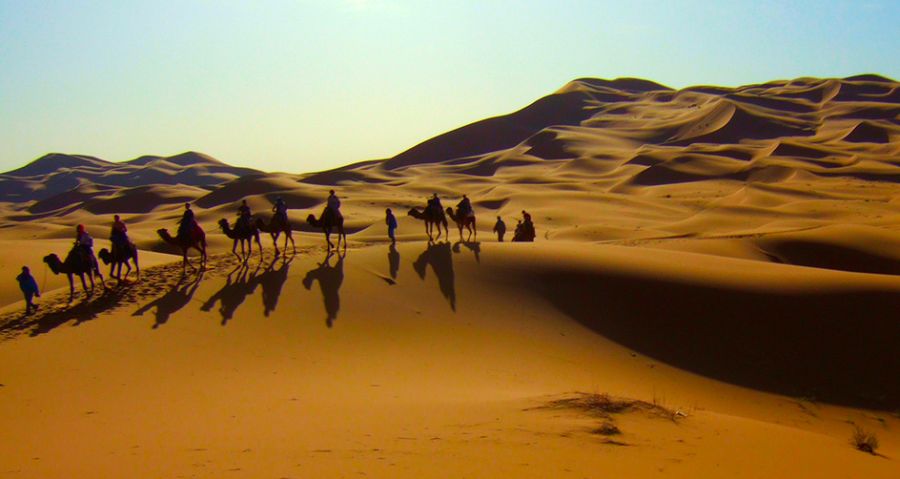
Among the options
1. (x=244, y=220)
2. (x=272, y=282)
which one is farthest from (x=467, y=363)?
(x=244, y=220)

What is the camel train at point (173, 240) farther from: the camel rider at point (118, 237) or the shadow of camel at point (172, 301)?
the shadow of camel at point (172, 301)

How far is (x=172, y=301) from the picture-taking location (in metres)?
14.1

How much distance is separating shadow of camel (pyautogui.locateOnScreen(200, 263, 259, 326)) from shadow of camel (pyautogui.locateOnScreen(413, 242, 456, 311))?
3662 mm

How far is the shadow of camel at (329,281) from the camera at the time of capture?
1388 centimetres

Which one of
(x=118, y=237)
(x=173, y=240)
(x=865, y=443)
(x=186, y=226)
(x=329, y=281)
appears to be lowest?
(x=865, y=443)

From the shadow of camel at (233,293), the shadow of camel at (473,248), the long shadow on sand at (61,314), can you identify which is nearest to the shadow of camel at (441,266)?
the shadow of camel at (473,248)

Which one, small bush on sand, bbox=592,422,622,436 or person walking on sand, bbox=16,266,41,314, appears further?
person walking on sand, bbox=16,266,41,314

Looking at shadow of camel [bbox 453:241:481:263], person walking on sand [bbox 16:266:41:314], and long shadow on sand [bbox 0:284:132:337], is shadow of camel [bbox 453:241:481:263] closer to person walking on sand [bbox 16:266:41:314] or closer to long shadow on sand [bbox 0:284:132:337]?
long shadow on sand [bbox 0:284:132:337]

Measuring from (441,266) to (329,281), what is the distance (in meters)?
2.71

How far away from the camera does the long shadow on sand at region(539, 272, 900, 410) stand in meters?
12.6

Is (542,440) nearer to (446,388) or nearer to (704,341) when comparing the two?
(446,388)

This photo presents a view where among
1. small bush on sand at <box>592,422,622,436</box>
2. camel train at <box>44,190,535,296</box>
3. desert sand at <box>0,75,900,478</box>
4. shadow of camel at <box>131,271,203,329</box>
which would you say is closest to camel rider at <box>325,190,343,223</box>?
camel train at <box>44,190,535,296</box>

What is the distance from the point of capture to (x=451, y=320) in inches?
545

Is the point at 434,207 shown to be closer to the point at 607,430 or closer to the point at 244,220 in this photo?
the point at 244,220
